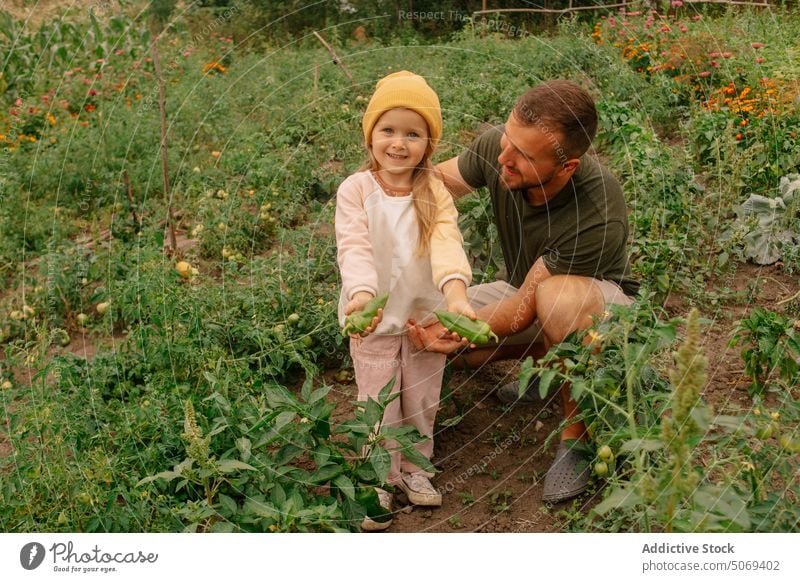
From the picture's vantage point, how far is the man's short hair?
2.99 meters

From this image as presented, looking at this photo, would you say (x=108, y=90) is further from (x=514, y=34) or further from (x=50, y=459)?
(x=50, y=459)

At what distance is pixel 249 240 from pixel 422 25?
4.14 metres

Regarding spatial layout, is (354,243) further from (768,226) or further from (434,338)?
(768,226)

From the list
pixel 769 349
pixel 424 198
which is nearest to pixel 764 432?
pixel 769 349

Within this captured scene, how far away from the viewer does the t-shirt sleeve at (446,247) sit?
285 cm

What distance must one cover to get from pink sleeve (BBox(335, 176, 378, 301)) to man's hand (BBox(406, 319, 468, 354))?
24 centimetres

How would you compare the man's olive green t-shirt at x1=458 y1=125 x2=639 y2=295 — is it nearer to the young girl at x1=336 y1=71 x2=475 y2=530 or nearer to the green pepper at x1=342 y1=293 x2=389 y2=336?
the young girl at x1=336 y1=71 x2=475 y2=530

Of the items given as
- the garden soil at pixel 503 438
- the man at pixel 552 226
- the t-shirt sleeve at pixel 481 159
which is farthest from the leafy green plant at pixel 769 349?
the t-shirt sleeve at pixel 481 159

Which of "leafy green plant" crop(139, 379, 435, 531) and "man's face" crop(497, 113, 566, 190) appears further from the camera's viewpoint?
"man's face" crop(497, 113, 566, 190)

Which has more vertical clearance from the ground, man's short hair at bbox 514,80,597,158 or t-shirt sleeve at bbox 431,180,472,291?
man's short hair at bbox 514,80,597,158

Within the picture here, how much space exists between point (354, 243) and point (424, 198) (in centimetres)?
30

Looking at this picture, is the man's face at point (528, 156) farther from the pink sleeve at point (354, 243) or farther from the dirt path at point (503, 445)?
the dirt path at point (503, 445)

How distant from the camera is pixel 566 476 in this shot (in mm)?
3002
